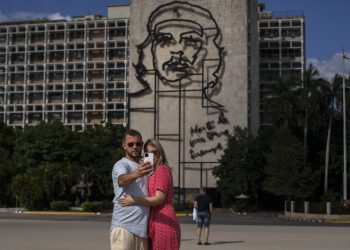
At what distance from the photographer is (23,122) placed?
109 metres

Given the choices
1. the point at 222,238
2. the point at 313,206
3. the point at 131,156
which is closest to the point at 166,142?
the point at 313,206

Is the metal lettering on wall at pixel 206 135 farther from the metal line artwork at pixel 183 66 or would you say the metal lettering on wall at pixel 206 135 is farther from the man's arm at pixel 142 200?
the man's arm at pixel 142 200

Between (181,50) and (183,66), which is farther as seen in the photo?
(181,50)

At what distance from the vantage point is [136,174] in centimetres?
595

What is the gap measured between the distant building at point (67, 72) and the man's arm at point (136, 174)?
98875 millimetres

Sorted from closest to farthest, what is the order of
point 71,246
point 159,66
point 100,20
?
point 71,246 → point 159,66 → point 100,20

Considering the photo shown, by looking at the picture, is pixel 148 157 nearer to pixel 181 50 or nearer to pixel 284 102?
pixel 284 102

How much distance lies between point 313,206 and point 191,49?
26.9m

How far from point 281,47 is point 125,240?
9815cm

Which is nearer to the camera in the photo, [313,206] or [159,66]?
[313,206]

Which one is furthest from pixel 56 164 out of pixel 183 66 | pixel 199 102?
pixel 183 66

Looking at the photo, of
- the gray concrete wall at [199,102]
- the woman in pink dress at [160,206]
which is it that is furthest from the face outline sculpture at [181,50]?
the woman in pink dress at [160,206]

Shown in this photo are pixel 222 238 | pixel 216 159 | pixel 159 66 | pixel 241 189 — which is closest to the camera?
pixel 222 238

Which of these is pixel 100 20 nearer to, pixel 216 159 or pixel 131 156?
pixel 216 159
